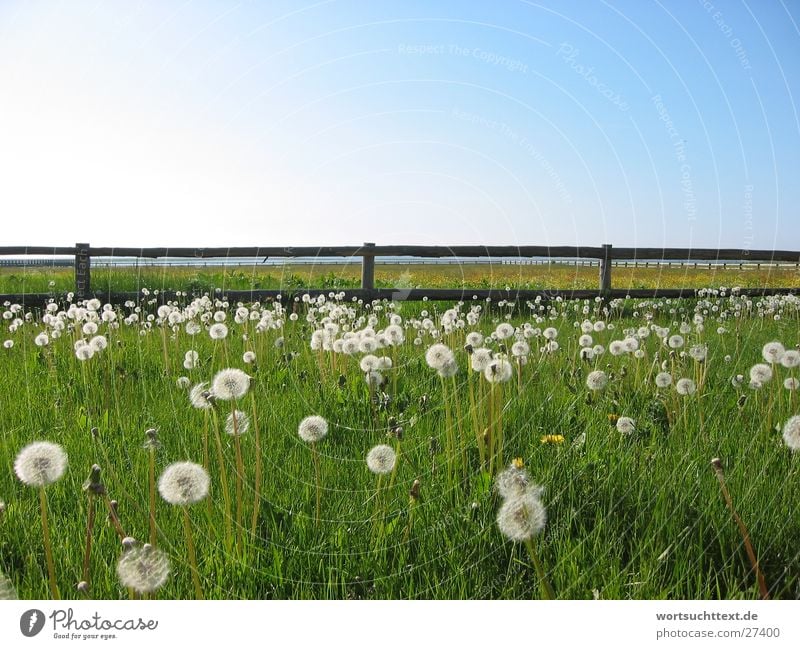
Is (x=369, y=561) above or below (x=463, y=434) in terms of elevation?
below

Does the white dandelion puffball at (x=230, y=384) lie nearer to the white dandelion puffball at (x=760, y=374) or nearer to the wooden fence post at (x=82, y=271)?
the white dandelion puffball at (x=760, y=374)

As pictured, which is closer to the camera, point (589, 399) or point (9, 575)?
point (9, 575)

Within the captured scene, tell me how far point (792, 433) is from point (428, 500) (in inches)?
37.0

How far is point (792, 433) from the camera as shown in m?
1.66

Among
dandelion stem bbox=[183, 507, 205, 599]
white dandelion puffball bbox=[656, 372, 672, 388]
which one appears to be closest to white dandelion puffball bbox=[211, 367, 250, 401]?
dandelion stem bbox=[183, 507, 205, 599]

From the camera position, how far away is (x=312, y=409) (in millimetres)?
2582

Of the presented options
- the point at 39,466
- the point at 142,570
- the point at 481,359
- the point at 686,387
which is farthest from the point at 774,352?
the point at 39,466

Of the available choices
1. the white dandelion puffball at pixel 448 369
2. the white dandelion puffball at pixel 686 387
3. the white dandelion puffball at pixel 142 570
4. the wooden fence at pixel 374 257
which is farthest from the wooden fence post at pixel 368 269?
the white dandelion puffball at pixel 142 570

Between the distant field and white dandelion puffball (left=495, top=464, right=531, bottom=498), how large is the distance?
15.2 feet

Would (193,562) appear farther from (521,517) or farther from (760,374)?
(760,374)

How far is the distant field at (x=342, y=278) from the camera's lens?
23.0 feet

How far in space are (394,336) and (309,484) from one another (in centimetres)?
113
